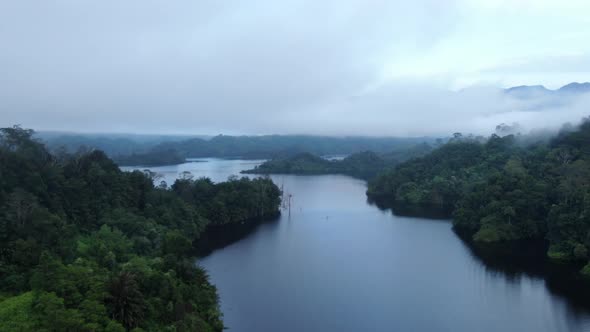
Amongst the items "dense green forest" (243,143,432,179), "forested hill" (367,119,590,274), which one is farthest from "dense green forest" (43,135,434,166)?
"forested hill" (367,119,590,274)

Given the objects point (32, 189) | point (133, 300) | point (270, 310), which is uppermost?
point (32, 189)

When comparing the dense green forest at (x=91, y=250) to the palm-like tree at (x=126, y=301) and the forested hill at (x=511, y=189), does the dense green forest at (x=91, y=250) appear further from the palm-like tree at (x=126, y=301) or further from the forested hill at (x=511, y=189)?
the forested hill at (x=511, y=189)

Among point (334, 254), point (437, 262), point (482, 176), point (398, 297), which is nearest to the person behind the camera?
point (398, 297)

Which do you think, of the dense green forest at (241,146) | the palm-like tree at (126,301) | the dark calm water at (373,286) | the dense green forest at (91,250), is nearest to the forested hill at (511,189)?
the dark calm water at (373,286)

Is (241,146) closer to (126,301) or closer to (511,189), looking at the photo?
(511,189)

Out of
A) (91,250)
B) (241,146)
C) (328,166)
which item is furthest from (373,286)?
(241,146)

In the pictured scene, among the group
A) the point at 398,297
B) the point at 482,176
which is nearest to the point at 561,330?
the point at 398,297

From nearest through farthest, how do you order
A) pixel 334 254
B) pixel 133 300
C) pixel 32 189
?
pixel 133 300 → pixel 32 189 → pixel 334 254

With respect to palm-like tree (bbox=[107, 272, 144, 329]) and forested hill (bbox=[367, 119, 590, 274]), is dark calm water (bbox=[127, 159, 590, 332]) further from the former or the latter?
palm-like tree (bbox=[107, 272, 144, 329])

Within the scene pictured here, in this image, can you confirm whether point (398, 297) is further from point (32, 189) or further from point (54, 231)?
point (32, 189)
